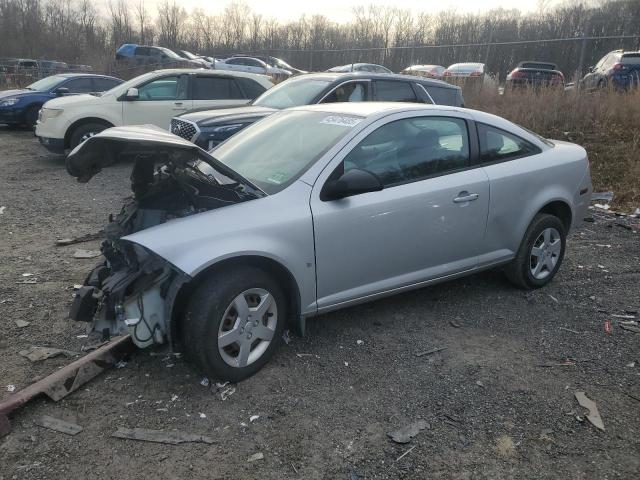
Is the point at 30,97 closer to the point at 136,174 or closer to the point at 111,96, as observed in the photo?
the point at 111,96

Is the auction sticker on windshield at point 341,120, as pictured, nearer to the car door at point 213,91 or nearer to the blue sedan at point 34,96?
the car door at point 213,91

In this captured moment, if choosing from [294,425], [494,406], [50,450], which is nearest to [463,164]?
[494,406]

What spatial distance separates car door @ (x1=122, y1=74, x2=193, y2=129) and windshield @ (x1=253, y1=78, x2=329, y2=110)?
246 cm

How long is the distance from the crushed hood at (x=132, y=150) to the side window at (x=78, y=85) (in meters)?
11.3

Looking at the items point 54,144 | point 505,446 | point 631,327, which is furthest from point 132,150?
point 54,144

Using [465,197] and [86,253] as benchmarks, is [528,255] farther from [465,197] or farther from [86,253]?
[86,253]

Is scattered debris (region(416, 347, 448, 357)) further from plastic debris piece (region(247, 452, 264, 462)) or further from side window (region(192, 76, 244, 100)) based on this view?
side window (region(192, 76, 244, 100))

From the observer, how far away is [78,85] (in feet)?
44.4

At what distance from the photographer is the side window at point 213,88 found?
35.0ft

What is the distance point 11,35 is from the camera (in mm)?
40156

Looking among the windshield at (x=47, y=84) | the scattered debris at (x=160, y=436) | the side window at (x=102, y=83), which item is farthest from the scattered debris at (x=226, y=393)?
the windshield at (x=47, y=84)

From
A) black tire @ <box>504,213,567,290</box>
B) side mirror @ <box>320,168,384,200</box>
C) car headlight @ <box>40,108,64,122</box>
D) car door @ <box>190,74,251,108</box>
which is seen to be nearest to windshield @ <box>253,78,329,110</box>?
car door @ <box>190,74,251,108</box>

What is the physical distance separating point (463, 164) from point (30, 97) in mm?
12720

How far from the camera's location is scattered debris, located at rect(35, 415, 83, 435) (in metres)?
2.89
